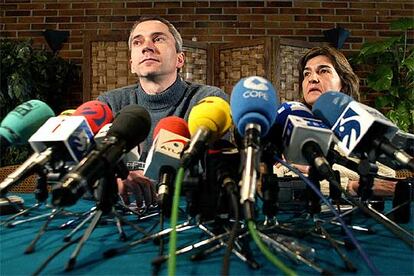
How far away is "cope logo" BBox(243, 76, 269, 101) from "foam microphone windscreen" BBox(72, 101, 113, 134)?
0.28 metres

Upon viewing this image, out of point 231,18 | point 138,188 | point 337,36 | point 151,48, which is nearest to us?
point 138,188

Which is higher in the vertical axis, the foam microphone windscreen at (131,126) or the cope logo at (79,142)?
the foam microphone windscreen at (131,126)

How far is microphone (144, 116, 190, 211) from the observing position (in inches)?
24.7

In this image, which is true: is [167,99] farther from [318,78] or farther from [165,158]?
[165,158]

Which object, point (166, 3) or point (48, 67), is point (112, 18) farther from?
point (48, 67)

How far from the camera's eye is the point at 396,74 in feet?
9.72

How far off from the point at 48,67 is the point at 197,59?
113 centimetres

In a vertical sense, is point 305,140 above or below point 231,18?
below

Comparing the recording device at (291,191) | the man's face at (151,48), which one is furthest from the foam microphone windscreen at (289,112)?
the man's face at (151,48)

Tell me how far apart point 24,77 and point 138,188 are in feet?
7.64

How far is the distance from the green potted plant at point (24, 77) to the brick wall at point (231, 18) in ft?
1.12

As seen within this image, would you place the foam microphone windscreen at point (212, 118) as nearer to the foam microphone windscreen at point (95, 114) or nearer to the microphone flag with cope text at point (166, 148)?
the microphone flag with cope text at point (166, 148)

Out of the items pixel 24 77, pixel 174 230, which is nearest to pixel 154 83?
pixel 174 230

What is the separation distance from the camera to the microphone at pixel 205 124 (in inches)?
22.3
